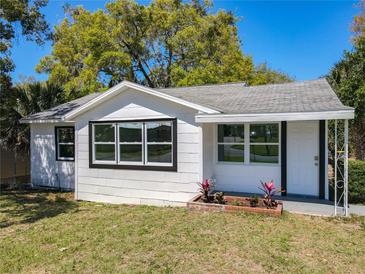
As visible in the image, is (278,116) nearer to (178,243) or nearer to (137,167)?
(178,243)

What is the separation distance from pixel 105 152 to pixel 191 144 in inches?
125

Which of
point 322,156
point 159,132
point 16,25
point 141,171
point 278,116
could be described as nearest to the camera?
point 278,116

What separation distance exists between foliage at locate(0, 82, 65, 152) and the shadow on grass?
2.42 metres

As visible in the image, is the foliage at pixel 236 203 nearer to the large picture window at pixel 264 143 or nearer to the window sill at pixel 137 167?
the large picture window at pixel 264 143

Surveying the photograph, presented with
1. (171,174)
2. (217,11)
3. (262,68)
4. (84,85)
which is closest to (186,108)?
(171,174)

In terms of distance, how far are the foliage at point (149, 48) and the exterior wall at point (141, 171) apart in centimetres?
1358

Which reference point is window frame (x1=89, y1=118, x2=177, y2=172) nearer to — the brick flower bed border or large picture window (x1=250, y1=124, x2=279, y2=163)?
the brick flower bed border

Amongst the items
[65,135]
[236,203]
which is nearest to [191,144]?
[236,203]

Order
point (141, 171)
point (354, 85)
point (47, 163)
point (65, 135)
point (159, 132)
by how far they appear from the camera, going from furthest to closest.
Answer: point (354, 85), point (47, 163), point (65, 135), point (141, 171), point (159, 132)

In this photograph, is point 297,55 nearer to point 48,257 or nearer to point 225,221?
point 225,221

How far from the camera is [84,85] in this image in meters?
22.8

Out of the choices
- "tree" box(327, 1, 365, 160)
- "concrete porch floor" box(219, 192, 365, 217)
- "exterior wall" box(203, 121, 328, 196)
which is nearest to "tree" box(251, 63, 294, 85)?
"tree" box(327, 1, 365, 160)

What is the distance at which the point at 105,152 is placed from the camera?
9.39m

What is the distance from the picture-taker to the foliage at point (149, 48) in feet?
74.7
